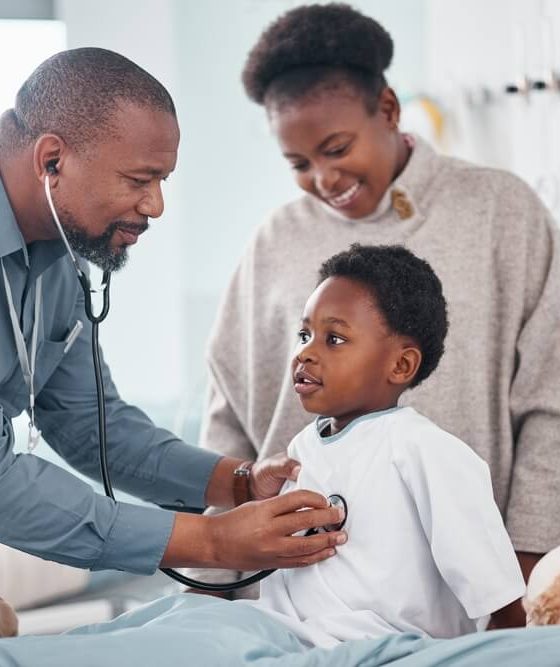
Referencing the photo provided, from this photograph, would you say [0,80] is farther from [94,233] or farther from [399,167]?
[94,233]

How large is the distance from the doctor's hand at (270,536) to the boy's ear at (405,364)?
22 cm

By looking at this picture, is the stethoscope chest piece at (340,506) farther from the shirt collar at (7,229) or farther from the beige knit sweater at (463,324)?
the shirt collar at (7,229)

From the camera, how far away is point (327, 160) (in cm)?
188

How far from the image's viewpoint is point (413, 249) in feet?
6.34

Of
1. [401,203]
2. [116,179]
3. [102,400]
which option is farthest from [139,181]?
[401,203]

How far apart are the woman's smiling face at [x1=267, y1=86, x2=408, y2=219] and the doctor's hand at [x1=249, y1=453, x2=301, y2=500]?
487mm

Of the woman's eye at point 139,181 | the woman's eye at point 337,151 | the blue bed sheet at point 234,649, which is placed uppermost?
the woman's eye at point 337,151

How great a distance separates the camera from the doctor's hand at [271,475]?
1.61m

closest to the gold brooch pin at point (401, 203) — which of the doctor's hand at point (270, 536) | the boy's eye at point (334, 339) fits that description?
the boy's eye at point (334, 339)

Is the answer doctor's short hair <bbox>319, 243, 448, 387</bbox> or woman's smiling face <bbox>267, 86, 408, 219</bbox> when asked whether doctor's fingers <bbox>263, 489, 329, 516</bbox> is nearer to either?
doctor's short hair <bbox>319, 243, 448, 387</bbox>

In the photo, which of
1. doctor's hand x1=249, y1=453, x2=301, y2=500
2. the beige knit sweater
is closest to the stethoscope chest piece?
doctor's hand x1=249, y1=453, x2=301, y2=500

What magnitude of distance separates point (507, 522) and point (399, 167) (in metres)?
0.63

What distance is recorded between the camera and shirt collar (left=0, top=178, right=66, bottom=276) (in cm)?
158

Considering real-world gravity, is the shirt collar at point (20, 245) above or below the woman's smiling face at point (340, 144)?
below
